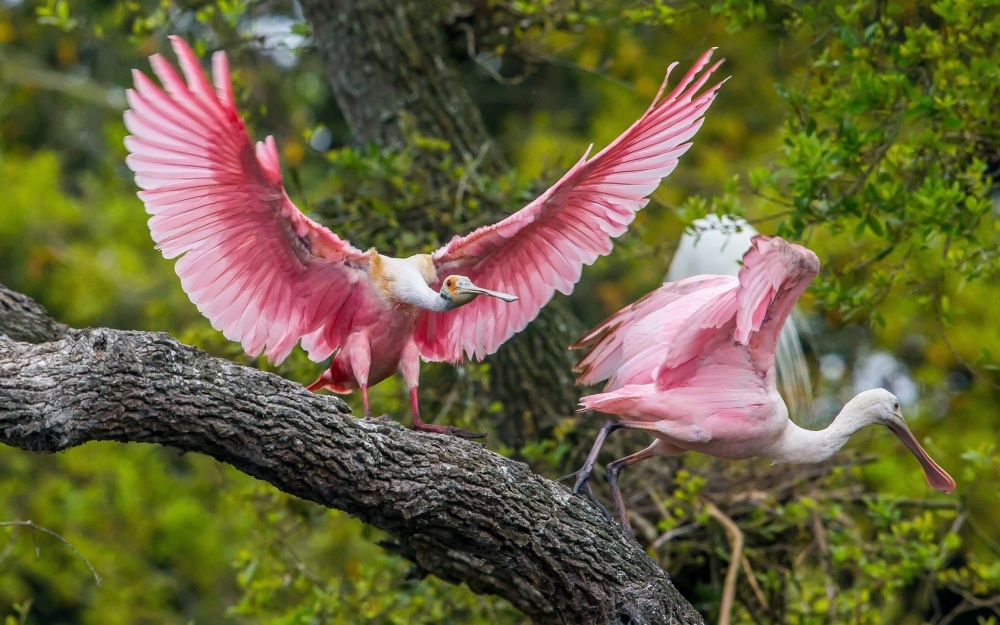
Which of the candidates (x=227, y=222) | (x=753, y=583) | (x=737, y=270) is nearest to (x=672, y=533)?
(x=753, y=583)

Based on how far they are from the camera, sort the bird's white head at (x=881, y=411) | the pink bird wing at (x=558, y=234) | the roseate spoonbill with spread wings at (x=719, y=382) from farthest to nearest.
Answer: the bird's white head at (x=881, y=411), the pink bird wing at (x=558, y=234), the roseate spoonbill with spread wings at (x=719, y=382)

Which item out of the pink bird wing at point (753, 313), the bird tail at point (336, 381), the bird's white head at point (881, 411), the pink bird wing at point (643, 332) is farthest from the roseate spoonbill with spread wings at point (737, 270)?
the bird tail at point (336, 381)

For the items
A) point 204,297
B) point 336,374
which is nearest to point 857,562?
point 336,374

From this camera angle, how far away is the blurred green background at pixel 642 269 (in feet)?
16.2

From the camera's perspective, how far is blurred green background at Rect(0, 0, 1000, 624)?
495cm

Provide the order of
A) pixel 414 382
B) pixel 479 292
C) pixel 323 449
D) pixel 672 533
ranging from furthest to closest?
pixel 672 533
pixel 414 382
pixel 479 292
pixel 323 449

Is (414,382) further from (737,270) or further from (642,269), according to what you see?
(642,269)

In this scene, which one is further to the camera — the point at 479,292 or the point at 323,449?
the point at 479,292

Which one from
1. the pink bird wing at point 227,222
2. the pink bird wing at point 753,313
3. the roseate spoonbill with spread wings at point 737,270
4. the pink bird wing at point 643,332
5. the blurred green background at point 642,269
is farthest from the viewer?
the roseate spoonbill with spread wings at point 737,270

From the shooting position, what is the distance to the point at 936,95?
16.0 feet

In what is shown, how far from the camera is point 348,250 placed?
4.50 m

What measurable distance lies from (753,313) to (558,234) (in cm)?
95

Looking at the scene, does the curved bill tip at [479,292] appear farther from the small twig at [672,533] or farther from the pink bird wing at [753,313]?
the small twig at [672,533]

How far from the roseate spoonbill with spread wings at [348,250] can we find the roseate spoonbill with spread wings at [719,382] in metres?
0.44
